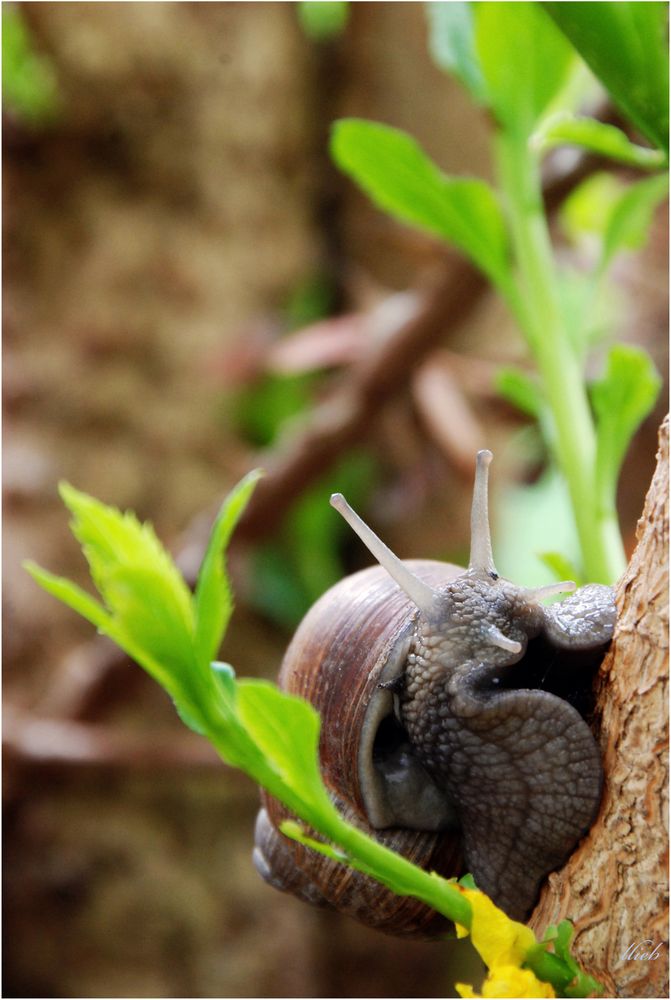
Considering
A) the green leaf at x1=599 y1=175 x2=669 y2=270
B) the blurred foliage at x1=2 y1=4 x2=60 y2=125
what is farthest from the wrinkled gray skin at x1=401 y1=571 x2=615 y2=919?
the blurred foliage at x1=2 y1=4 x2=60 y2=125

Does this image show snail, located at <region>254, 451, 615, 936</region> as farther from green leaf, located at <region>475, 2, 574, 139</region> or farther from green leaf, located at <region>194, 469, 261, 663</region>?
green leaf, located at <region>475, 2, 574, 139</region>

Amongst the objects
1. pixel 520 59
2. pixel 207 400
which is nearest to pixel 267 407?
pixel 207 400

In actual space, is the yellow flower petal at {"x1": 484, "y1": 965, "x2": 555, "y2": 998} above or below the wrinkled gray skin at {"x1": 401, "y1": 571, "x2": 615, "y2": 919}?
below

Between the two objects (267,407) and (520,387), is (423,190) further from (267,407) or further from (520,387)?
(267,407)

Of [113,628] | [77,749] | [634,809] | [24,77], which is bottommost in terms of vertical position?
[77,749]

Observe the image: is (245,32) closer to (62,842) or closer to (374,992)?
(62,842)
